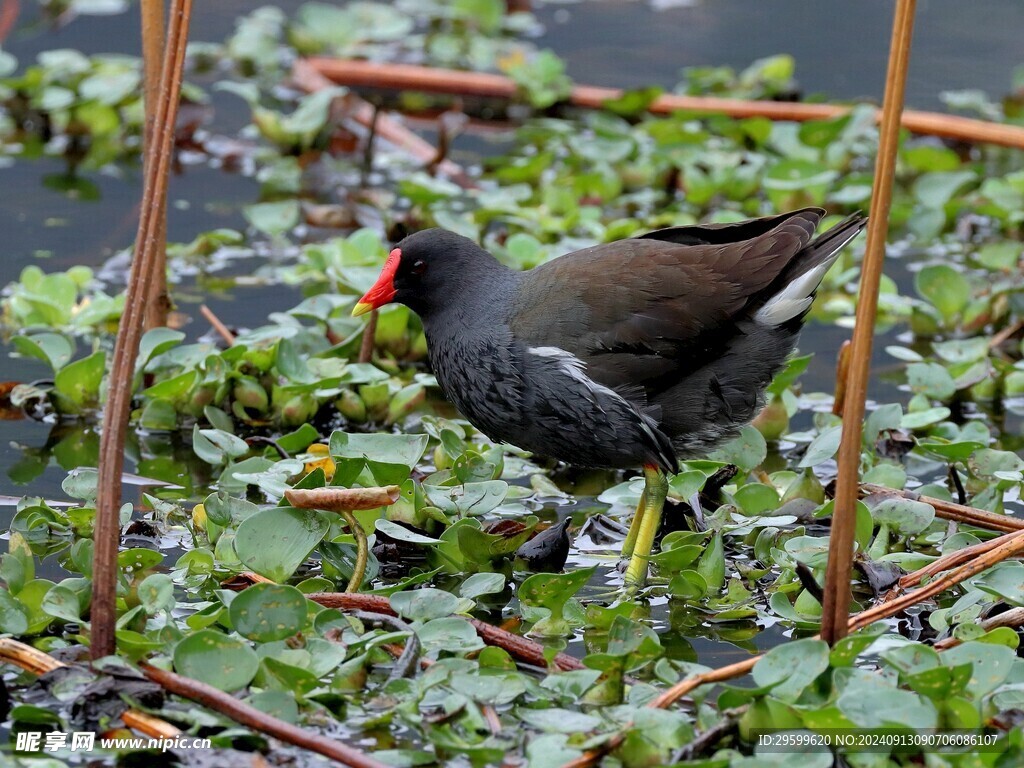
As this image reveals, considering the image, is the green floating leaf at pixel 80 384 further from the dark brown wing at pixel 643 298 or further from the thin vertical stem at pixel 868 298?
the thin vertical stem at pixel 868 298

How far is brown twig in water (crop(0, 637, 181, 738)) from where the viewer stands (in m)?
2.48

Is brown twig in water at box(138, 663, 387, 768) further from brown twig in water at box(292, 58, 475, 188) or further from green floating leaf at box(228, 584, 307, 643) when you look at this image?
brown twig in water at box(292, 58, 475, 188)

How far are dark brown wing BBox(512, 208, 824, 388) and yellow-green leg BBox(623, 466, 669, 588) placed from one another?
0.25 meters

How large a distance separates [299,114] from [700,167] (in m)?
1.79

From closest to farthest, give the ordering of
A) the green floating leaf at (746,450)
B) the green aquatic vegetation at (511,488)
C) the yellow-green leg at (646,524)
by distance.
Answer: the green aquatic vegetation at (511,488) → the yellow-green leg at (646,524) → the green floating leaf at (746,450)

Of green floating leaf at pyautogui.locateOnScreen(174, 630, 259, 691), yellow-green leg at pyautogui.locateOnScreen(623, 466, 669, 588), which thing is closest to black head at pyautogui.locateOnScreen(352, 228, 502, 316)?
yellow-green leg at pyautogui.locateOnScreen(623, 466, 669, 588)

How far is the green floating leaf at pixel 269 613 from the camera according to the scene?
107 inches

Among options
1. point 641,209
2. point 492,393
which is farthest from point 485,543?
point 641,209

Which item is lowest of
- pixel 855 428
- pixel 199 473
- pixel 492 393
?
pixel 199 473

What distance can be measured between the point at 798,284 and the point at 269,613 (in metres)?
1.59

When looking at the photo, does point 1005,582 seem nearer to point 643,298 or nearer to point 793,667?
point 793,667

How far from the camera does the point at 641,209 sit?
5855 millimetres

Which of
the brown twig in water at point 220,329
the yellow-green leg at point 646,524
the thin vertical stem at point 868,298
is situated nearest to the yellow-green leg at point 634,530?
the yellow-green leg at point 646,524

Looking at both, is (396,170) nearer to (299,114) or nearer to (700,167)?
(299,114)
